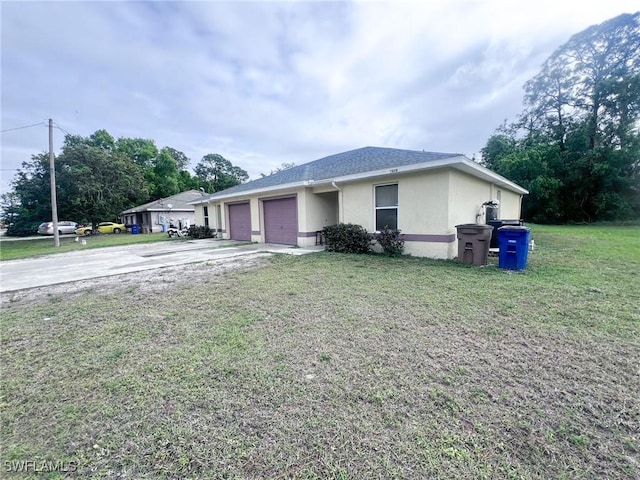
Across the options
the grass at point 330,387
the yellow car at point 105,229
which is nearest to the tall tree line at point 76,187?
the yellow car at point 105,229

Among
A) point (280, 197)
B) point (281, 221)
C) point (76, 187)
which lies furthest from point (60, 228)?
point (280, 197)

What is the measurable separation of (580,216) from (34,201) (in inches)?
2039

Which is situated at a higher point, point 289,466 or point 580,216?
point 580,216

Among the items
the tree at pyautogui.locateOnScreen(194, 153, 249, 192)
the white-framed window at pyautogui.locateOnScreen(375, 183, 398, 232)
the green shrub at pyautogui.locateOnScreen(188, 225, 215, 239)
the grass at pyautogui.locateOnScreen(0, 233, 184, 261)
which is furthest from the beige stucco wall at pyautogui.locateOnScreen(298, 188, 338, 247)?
the tree at pyautogui.locateOnScreen(194, 153, 249, 192)

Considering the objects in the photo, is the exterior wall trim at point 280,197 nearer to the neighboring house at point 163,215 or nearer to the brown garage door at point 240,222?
the brown garage door at point 240,222

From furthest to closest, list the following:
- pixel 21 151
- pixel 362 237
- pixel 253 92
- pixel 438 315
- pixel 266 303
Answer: pixel 21 151 < pixel 253 92 < pixel 362 237 < pixel 266 303 < pixel 438 315

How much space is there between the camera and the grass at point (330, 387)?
1.58m

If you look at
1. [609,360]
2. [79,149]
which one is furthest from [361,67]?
[79,149]

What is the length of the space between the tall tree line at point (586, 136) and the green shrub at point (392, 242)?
21803 mm

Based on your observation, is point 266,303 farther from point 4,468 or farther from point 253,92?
point 253,92

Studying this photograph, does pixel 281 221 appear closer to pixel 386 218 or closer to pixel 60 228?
pixel 386 218

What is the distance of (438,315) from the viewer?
3.71m

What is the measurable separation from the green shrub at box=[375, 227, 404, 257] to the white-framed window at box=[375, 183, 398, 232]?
0.45 metres

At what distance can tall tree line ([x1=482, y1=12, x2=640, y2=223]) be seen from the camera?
72.1 feet
